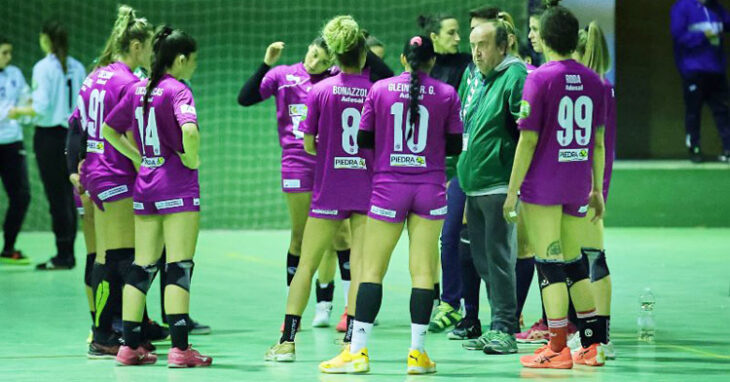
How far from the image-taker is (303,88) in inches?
304

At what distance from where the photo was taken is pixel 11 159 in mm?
11305

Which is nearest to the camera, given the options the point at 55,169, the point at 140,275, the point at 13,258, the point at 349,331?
the point at 140,275

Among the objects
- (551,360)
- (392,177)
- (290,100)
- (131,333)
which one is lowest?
(551,360)

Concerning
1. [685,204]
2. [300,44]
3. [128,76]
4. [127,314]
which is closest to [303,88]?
[128,76]

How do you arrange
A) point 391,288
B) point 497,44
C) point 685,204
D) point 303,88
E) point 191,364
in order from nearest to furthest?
point 191,364 → point 497,44 → point 303,88 → point 391,288 → point 685,204

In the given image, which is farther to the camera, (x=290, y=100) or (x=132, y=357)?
(x=290, y=100)

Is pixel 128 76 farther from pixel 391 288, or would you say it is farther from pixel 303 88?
pixel 391 288

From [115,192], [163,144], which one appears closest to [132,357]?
[115,192]

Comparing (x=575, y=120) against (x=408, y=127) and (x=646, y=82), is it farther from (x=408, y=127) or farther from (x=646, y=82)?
Answer: (x=646, y=82)

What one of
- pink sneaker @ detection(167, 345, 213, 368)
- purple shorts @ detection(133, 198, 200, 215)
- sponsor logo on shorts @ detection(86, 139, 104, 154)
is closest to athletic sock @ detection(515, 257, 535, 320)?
pink sneaker @ detection(167, 345, 213, 368)

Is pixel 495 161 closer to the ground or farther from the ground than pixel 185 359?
farther from the ground

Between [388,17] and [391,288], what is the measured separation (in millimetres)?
5397

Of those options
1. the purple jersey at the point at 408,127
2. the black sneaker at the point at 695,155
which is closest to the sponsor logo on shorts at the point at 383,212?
the purple jersey at the point at 408,127

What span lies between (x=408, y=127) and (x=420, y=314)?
96 centimetres
